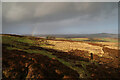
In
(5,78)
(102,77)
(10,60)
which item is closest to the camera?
(5,78)

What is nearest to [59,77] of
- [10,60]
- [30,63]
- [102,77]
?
[30,63]

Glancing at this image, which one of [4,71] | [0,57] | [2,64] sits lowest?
[4,71]

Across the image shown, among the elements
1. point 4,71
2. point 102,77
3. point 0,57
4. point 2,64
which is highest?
point 0,57

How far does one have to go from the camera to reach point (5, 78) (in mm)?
7422

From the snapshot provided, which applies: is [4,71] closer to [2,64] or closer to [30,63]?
[2,64]

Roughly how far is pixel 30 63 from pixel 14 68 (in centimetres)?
179

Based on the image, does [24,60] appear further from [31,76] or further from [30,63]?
[31,76]

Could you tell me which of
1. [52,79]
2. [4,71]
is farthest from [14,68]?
[52,79]

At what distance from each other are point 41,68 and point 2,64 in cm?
474

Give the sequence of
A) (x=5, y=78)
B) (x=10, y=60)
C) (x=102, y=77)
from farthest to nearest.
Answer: (x=10, y=60) → (x=102, y=77) → (x=5, y=78)

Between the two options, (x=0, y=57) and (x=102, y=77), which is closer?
(x=102, y=77)

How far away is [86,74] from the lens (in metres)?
8.63

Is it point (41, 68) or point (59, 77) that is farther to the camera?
point (41, 68)

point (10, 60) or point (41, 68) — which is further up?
point (10, 60)
